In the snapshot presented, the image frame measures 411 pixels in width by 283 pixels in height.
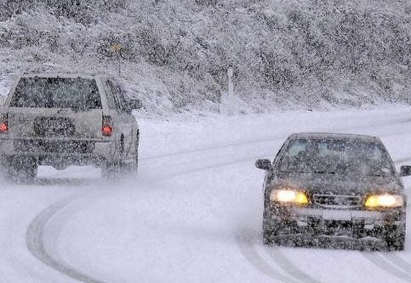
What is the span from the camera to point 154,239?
11359 millimetres

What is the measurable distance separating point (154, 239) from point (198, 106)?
24216mm

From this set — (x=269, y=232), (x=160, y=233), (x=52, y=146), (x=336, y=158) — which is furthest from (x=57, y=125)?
(x=269, y=232)

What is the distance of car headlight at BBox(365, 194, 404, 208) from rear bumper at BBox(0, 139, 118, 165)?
6.53 metres

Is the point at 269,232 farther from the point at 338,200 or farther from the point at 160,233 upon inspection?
the point at 160,233

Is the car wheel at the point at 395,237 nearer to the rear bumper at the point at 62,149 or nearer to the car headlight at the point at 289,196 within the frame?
the car headlight at the point at 289,196

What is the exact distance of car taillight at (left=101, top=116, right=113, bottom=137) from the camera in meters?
16.6

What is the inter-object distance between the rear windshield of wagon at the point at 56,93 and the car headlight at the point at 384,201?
22.5 ft

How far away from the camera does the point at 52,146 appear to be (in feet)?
54.5

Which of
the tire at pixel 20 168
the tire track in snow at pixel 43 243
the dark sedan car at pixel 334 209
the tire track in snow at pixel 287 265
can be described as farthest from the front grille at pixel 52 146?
the tire track in snow at pixel 287 265

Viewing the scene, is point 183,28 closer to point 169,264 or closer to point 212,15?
point 212,15

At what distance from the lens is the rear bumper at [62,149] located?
653 inches

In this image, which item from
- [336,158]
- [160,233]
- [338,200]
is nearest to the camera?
[338,200]

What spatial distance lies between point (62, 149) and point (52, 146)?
168 millimetres

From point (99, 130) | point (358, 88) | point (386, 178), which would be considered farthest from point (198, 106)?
point (386, 178)
